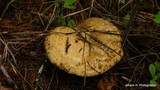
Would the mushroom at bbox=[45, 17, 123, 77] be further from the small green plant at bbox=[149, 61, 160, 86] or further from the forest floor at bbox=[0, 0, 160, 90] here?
the small green plant at bbox=[149, 61, 160, 86]

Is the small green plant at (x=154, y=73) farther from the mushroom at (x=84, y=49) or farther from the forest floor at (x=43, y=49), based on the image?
the mushroom at (x=84, y=49)

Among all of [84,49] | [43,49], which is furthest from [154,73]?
[43,49]

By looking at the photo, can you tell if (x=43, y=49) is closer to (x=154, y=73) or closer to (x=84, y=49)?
(x=84, y=49)

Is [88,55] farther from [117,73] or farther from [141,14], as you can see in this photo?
[141,14]

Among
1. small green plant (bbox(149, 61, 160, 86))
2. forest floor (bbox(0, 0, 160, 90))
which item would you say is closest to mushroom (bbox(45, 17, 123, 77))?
forest floor (bbox(0, 0, 160, 90))

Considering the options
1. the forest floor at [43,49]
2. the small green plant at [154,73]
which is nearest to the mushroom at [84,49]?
the forest floor at [43,49]

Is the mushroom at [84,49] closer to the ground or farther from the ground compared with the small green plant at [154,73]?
farther from the ground
